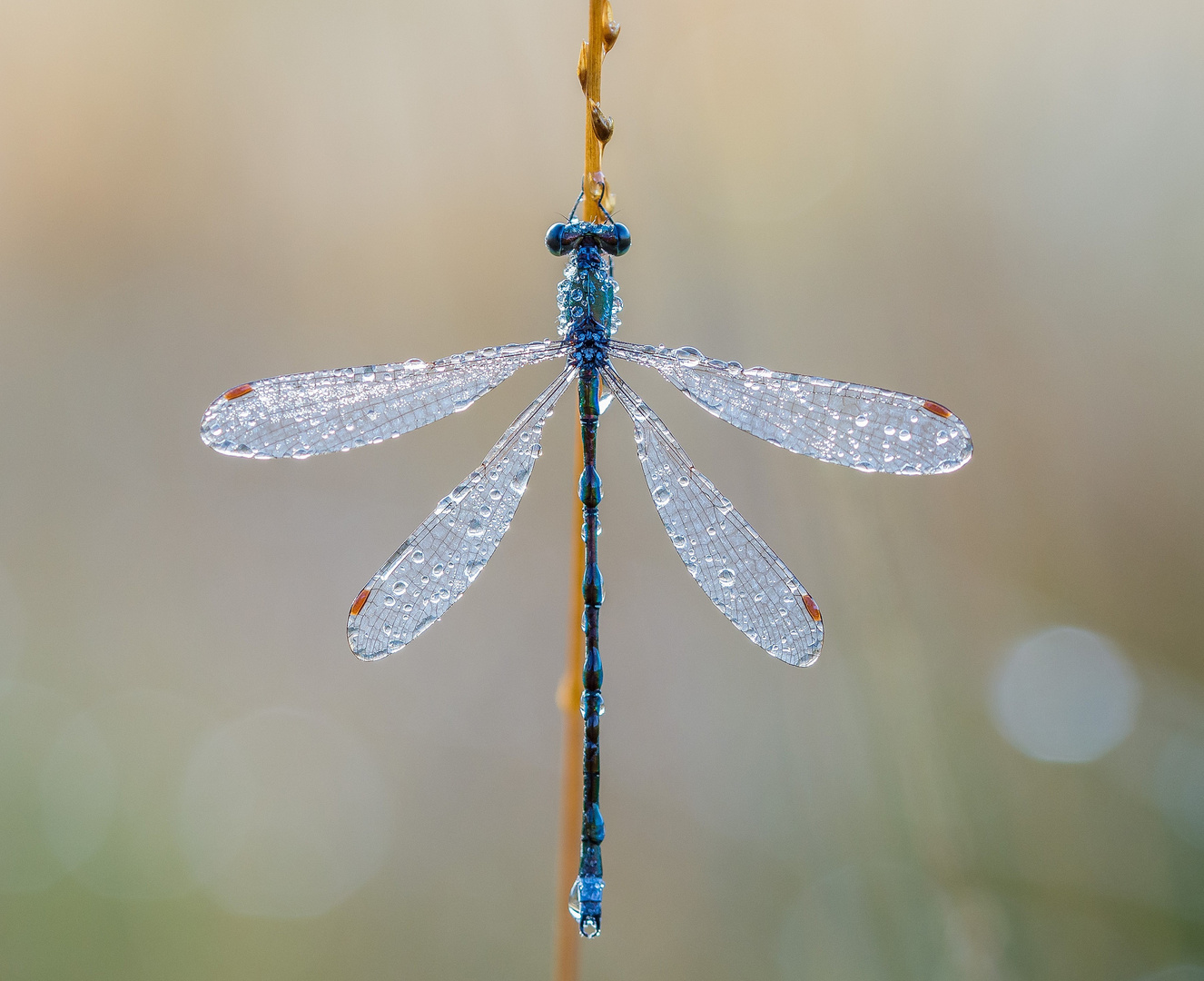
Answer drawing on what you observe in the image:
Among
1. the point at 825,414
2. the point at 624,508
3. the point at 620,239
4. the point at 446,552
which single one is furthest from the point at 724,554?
the point at 624,508

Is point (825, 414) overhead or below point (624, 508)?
overhead

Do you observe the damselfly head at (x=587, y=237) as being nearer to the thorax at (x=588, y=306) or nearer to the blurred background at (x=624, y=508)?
the thorax at (x=588, y=306)

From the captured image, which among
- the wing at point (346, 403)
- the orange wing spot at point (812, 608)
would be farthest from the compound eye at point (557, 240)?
the orange wing spot at point (812, 608)

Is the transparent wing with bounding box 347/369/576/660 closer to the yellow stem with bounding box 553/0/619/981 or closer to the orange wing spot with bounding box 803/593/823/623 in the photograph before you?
the yellow stem with bounding box 553/0/619/981

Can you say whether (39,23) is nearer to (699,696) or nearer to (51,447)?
(51,447)

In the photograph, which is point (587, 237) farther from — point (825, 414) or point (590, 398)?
point (825, 414)
